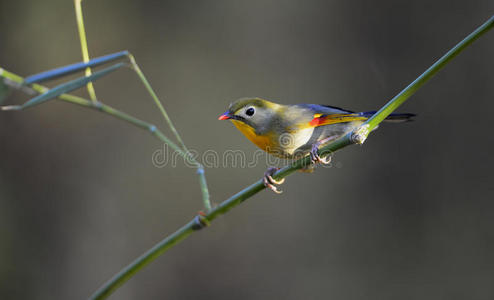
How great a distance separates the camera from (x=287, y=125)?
2.50 m

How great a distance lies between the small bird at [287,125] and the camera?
244 cm

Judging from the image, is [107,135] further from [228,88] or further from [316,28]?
[316,28]

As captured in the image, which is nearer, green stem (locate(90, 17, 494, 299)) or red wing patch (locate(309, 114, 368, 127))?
green stem (locate(90, 17, 494, 299))

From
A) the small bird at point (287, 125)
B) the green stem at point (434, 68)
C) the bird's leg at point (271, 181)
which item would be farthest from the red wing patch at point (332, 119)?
the green stem at point (434, 68)

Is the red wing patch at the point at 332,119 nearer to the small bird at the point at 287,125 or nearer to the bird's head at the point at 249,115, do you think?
the small bird at the point at 287,125

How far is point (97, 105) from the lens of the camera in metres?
1.59

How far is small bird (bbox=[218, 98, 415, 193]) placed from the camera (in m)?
2.44

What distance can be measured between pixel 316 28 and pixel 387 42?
2.42 ft

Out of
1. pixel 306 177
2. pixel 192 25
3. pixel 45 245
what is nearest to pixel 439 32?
pixel 306 177

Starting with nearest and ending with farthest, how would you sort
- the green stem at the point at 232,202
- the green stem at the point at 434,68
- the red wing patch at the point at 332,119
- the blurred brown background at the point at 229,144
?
the green stem at the point at 434,68, the green stem at the point at 232,202, the red wing patch at the point at 332,119, the blurred brown background at the point at 229,144

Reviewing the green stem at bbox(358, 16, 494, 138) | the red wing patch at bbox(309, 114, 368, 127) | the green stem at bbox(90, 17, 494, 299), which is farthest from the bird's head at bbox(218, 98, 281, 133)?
the green stem at bbox(358, 16, 494, 138)

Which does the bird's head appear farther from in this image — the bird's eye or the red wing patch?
the red wing patch

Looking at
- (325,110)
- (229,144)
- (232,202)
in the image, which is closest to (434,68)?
(232,202)

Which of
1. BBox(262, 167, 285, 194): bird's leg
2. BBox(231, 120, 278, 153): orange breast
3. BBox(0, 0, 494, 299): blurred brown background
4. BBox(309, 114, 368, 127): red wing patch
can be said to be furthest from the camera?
BBox(0, 0, 494, 299): blurred brown background
